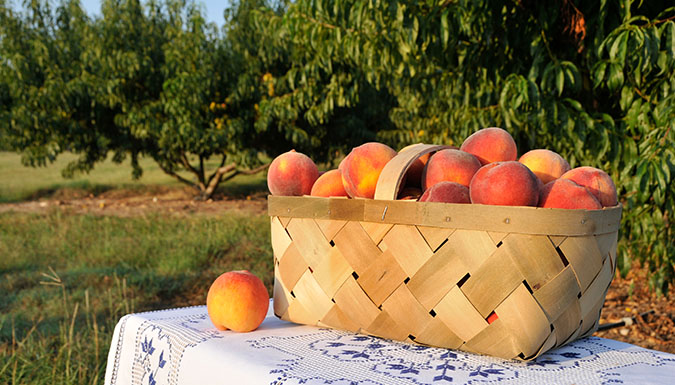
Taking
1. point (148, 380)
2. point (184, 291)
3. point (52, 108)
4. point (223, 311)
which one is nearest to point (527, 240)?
point (223, 311)

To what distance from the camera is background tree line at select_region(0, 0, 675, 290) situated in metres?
2.69

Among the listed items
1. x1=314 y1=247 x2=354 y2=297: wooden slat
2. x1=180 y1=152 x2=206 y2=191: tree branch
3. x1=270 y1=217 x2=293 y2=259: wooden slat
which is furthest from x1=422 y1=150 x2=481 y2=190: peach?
x1=180 y1=152 x2=206 y2=191: tree branch

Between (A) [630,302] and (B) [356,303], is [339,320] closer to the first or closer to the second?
(B) [356,303]

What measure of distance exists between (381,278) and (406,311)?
7 cm

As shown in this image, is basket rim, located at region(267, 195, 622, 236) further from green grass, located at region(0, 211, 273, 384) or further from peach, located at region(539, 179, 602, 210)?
green grass, located at region(0, 211, 273, 384)

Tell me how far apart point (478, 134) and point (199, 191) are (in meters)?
10.7

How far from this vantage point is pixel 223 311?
3.43 feet

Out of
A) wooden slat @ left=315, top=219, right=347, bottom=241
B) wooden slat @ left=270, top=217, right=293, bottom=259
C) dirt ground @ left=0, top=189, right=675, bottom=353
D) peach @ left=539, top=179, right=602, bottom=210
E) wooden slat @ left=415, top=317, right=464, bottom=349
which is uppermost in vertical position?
peach @ left=539, top=179, right=602, bottom=210

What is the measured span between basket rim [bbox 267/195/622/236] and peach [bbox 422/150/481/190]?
9 cm

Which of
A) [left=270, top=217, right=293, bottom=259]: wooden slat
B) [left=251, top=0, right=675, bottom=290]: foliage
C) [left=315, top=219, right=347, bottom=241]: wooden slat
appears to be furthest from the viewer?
[left=251, top=0, right=675, bottom=290]: foliage

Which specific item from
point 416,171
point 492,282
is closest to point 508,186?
point 492,282

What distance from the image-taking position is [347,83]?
6422mm

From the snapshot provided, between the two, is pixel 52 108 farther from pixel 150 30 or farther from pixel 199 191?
pixel 199 191

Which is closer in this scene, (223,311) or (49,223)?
(223,311)
